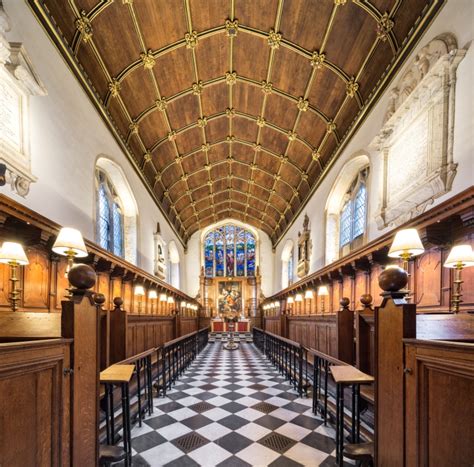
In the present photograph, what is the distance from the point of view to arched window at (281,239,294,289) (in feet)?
49.4

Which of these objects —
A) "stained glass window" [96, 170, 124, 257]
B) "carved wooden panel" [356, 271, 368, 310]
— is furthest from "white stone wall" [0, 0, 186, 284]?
"carved wooden panel" [356, 271, 368, 310]

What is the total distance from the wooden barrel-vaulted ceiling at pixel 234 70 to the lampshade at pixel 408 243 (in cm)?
320

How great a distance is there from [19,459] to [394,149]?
5.95m

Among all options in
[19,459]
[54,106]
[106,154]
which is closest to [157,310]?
[106,154]

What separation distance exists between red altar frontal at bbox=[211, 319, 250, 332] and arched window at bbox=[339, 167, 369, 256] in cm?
1040

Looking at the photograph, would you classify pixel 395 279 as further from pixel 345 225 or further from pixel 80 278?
pixel 345 225

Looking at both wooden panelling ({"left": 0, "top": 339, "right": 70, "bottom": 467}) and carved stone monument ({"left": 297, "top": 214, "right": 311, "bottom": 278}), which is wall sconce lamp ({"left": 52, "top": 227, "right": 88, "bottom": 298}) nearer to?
wooden panelling ({"left": 0, "top": 339, "right": 70, "bottom": 467})

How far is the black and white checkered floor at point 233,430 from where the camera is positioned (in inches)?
113

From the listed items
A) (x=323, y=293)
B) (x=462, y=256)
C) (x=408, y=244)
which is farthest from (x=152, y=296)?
(x=462, y=256)

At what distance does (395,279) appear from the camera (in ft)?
6.35

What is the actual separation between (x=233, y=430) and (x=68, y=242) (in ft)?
9.37

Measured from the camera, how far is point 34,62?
13.3 feet

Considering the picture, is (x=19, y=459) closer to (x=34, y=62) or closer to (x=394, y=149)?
(x=34, y=62)

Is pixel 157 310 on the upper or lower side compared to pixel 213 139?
lower
